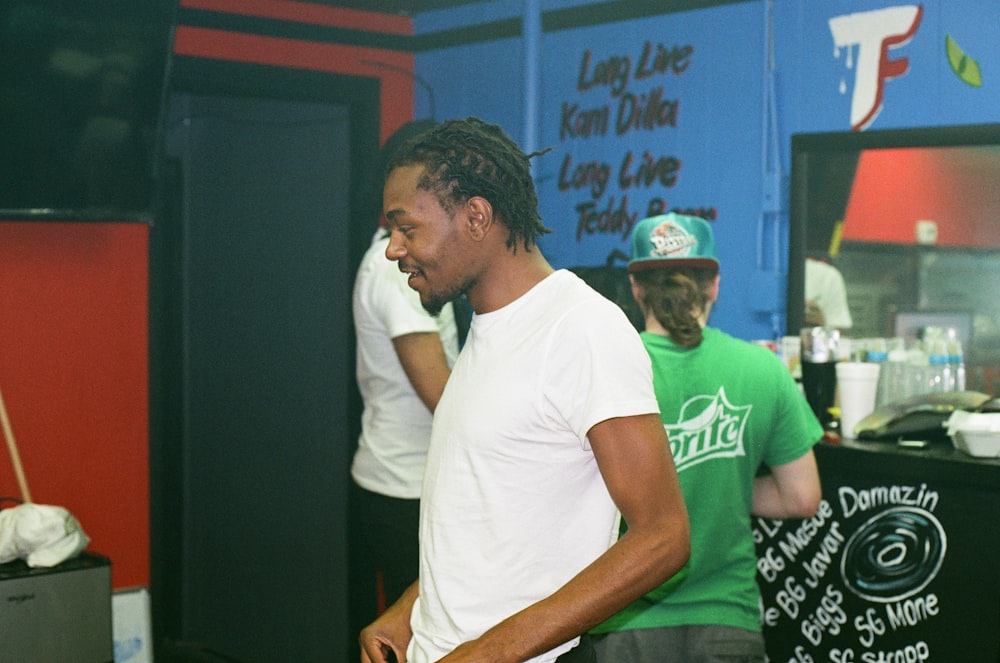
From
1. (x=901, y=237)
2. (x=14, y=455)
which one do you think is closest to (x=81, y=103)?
(x=14, y=455)

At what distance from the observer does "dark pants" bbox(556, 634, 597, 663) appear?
4.94 feet

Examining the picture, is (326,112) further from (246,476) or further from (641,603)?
(641,603)

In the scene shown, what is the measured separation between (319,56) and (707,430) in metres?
2.98

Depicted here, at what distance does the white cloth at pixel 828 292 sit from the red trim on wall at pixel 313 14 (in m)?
2.18

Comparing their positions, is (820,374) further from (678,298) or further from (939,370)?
(678,298)

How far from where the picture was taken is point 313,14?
4648mm

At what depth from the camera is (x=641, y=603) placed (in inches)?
83.5

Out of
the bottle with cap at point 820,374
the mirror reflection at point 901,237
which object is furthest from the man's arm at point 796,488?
the mirror reflection at point 901,237

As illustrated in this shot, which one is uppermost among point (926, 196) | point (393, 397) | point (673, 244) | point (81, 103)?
point (81, 103)

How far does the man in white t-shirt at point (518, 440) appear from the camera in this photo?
4.48ft

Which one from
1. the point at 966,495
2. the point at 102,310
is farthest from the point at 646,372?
the point at 102,310

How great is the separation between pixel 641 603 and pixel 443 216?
925 mm

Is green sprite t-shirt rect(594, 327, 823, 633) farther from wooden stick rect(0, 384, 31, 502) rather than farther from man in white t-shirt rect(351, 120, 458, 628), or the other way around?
wooden stick rect(0, 384, 31, 502)

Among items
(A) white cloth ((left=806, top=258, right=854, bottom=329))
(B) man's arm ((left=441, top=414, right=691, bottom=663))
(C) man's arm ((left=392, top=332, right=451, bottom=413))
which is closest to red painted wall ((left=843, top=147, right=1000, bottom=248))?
(A) white cloth ((left=806, top=258, right=854, bottom=329))
